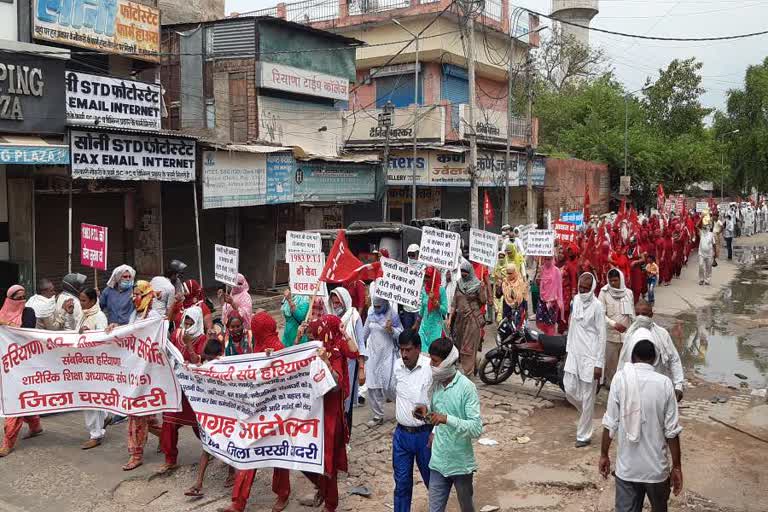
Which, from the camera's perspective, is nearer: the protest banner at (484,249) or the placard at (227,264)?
the placard at (227,264)

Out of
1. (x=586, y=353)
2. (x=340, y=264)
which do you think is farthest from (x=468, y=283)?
(x=586, y=353)

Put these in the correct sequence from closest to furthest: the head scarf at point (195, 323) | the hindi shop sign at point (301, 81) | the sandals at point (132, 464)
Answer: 1. the sandals at point (132, 464)
2. the head scarf at point (195, 323)
3. the hindi shop sign at point (301, 81)

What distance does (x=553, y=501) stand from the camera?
6293 mm

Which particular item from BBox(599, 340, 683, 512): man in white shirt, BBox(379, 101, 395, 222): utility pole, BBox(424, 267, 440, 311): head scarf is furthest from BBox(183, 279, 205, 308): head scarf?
BBox(379, 101, 395, 222): utility pole

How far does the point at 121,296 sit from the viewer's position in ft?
29.3

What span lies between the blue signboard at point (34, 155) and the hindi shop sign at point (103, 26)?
3022 millimetres

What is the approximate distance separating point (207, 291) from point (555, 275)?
8.89m

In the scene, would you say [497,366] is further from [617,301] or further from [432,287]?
[617,301]

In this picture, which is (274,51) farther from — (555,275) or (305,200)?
(555,275)

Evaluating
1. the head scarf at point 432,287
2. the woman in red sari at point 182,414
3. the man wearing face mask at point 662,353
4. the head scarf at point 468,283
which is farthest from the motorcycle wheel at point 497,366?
the woman in red sari at point 182,414

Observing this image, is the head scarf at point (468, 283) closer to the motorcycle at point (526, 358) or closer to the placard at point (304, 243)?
the motorcycle at point (526, 358)

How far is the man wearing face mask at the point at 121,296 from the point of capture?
29.2 ft

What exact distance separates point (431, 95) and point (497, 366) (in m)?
19.5

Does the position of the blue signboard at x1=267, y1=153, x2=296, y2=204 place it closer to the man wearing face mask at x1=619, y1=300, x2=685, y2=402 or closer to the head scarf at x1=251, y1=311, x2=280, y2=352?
the head scarf at x1=251, y1=311, x2=280, y2=352
